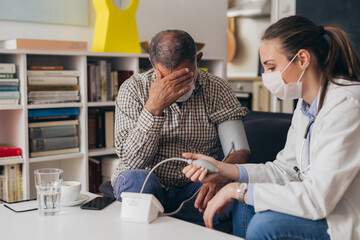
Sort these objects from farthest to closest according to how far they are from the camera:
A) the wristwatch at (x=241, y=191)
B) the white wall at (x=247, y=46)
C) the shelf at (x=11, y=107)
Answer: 1. the white wall at (x=247, y=46)
2. the shelf at (x=11, y=107)
3. the wristwatch at (x=241, y=191)

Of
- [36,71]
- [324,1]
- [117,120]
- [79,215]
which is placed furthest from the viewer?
[324,1]

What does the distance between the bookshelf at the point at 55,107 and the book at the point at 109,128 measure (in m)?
0.06

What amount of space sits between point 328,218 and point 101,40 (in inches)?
75.4

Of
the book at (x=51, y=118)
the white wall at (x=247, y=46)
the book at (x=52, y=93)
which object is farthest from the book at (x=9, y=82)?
the white wall at (x=247, y=46)

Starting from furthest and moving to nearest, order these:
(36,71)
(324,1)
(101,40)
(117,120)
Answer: (324,1), (101,40), (36,71), (117,120)

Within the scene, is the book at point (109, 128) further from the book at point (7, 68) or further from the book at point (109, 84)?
the book at point (7, 68)

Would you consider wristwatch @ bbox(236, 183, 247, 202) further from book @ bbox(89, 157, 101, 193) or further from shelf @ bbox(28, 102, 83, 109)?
book @ bbox(89, 157, 101, 193)

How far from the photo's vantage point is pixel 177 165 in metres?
1.88

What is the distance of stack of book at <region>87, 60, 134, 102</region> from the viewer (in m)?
2.74

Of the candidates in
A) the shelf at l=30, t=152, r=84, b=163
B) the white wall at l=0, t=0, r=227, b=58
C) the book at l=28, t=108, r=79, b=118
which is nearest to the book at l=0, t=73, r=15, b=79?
the book at l=28, t=108, r=79, b=118

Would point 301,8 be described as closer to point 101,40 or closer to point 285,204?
point 101,40

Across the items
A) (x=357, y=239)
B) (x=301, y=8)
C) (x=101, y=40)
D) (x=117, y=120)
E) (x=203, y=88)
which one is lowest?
(x=357, y=239)

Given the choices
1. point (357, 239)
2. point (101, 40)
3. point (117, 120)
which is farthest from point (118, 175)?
point (101, 40)

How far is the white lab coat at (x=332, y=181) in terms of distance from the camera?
1.20 m
